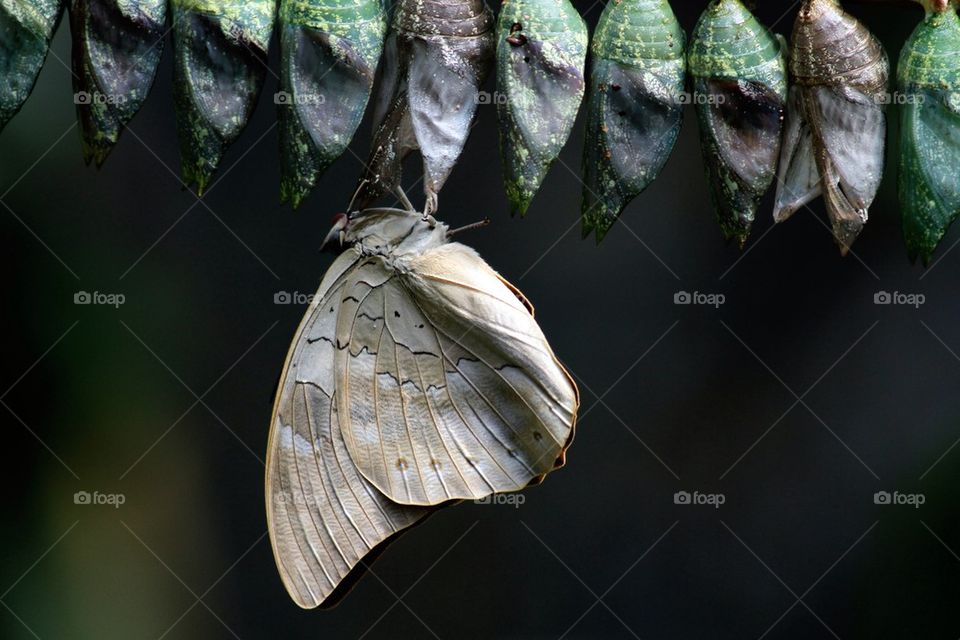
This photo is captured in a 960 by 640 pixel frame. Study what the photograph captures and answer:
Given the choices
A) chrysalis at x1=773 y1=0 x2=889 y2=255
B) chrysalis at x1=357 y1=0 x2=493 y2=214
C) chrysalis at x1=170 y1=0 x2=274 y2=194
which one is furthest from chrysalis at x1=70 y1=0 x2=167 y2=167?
chrysalis at x1=773 y1=0 x2=889 y2=255

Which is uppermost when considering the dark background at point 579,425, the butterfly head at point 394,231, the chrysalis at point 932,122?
the chrysalis at point 932,122

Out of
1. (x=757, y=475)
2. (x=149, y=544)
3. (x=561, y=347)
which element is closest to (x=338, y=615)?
(x=149, y=544)

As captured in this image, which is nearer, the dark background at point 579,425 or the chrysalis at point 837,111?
the chrysalis at point 837,111

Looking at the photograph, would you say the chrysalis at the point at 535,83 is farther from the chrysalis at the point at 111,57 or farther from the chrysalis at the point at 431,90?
the chrysalis at the point at 111,57

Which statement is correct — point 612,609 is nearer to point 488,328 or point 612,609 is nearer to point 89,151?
point 488,328

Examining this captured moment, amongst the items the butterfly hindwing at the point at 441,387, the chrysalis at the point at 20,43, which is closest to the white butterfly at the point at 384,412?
the butterfly hindwing at the point at 441,387

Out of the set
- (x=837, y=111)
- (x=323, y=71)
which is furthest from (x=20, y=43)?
(x=837, y=111)
